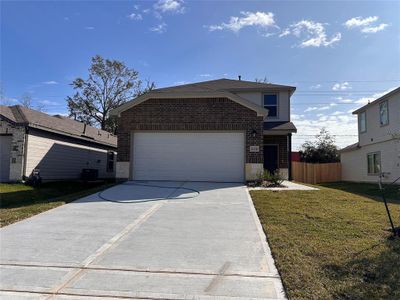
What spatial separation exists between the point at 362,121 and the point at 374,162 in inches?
143

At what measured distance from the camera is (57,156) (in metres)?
19.5

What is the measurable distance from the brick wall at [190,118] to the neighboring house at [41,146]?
15.1 feet

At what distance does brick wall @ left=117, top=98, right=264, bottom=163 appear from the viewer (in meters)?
15.5

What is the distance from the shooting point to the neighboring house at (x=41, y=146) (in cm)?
1636

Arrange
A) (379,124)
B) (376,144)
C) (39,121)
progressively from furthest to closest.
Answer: (376,144)
(379,124)
(39,121)

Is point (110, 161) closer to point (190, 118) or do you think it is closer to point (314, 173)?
point (190, 118)

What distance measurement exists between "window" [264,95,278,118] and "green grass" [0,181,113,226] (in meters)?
10.3

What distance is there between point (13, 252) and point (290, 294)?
4.68 m

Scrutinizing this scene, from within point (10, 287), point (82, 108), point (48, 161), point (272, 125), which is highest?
point (82, 108)

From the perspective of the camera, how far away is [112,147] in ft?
89.8

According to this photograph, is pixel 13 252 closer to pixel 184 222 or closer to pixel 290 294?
pixel 184 222

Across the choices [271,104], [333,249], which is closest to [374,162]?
[271,104]

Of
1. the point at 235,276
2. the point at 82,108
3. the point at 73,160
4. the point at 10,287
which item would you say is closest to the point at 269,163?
the point at 73,160

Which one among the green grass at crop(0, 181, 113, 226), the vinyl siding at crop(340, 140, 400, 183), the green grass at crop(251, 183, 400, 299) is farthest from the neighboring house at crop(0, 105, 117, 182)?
the vinyl siding at crop(340, 140, 400, 183)
